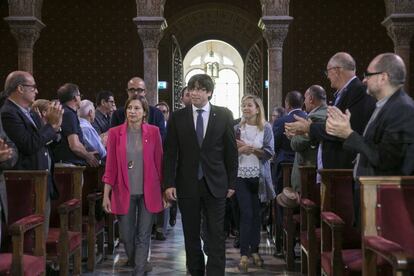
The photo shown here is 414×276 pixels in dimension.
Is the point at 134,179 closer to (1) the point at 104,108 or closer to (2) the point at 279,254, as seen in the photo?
(2) the point at 279,254

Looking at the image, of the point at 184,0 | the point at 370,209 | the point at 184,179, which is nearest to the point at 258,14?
the point at 184,0

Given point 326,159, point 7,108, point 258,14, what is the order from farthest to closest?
point 258,14 < point 326,159 < point 7,108

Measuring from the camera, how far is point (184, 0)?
18.3 metres

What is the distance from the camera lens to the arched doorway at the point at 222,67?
28.7 meters

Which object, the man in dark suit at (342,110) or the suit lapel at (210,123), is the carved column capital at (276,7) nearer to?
the man in dark suit at (342,110)

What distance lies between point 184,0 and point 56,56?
389 centimetres

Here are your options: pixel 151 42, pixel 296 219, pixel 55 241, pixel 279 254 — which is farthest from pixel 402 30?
pixel 55 241

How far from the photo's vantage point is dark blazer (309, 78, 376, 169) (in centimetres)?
509

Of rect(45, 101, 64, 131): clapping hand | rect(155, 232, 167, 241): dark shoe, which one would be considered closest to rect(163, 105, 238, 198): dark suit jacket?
rect(45, 101, 64, 131): clapping hand

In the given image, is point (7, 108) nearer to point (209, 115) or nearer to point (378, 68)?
point (209, 115)

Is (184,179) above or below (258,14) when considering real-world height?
below

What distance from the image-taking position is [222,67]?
96.0 feet

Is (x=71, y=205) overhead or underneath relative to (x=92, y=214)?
overhead

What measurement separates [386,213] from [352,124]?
4.94 ft
